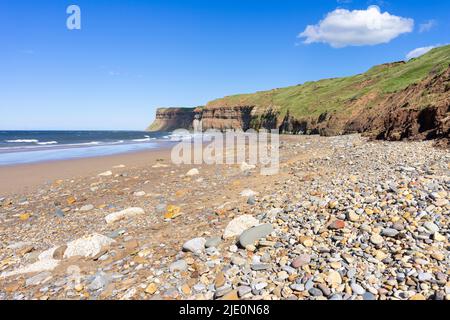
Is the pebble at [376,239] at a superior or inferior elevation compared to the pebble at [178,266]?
superior

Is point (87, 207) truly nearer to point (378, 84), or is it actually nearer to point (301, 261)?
point (301, 261)

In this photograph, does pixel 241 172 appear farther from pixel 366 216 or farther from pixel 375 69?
pixel 375 69

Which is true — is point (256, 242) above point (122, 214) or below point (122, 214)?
above

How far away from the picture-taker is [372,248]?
4422 mm

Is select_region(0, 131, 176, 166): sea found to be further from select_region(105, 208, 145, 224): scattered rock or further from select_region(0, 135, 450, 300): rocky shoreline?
select_region(0, 135, 450, 300): rocky shoreline

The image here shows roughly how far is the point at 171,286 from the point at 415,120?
16.6 metres

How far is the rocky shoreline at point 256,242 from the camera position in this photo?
12.8 ft

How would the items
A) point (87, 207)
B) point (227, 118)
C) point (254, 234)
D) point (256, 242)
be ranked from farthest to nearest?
point (227, 118) < point (87, 207) < point (254, 234) < point (256, 242)

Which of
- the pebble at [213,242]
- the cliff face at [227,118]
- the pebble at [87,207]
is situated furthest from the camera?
the cliff face at [227,118]

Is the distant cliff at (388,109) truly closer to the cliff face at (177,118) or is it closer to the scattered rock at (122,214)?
the scattered rock at (122,214)

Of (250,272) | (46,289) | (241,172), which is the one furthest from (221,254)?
(241,172)

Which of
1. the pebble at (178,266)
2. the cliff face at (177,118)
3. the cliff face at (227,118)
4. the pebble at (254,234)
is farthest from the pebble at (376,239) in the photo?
the cliff face at (177,118)

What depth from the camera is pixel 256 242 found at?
5.13 metres

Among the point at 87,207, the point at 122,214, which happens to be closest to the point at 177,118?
the point at 87,207
